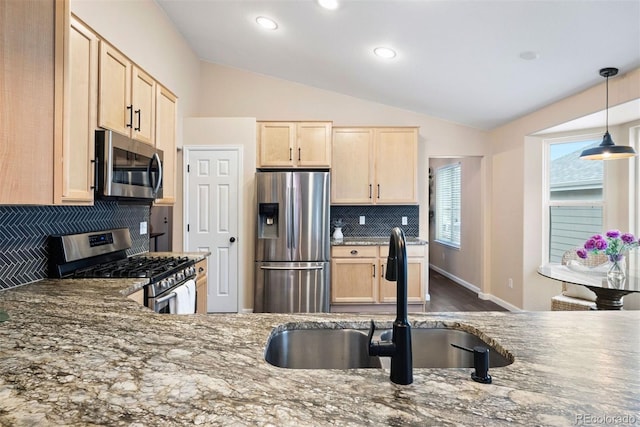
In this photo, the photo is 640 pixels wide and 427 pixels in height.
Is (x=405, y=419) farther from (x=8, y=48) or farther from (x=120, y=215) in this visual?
(x=120, y=215)

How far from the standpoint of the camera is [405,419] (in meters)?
0.61

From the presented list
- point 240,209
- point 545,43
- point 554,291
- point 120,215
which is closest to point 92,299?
point 120,215

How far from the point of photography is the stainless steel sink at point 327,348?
3.84ft

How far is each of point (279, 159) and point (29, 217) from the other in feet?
8.75

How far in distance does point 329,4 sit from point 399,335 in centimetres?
275

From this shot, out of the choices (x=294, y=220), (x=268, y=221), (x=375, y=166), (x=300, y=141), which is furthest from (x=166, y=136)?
(x=375, y=166)

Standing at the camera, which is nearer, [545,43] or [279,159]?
[545,43]

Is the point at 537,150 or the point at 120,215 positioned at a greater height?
the point at 537,150

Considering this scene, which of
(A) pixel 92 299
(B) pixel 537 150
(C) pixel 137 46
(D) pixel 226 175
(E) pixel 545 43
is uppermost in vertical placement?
(C) pixel 137 46

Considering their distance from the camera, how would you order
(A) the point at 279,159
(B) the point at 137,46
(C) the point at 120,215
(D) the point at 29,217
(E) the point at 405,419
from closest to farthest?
(E) the point at 405,419, (D) the point at 29,217, (C) the point at 120,215, (B) the point at 137,46, (A) the point at 279,159

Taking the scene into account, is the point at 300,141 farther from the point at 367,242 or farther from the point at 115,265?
the point at 115,265

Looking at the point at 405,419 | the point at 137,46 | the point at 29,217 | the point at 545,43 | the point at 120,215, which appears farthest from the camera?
the point at 137,46

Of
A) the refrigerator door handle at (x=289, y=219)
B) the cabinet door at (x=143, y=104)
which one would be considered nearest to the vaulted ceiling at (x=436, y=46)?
the cabinet door at (x=143, y=104)

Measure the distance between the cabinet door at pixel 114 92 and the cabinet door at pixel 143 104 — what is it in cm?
6
